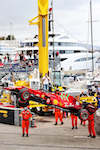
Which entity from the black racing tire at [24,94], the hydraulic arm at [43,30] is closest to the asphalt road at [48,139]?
the black racing tire at [24,94]

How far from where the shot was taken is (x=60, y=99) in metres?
10.6

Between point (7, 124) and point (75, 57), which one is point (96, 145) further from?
point (75, 57)

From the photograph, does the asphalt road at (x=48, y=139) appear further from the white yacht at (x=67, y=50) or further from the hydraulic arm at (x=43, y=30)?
the white yacht at (x=67, y=50)

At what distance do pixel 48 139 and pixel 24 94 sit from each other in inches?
69.3

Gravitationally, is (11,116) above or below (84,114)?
below

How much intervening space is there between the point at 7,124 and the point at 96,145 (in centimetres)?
444

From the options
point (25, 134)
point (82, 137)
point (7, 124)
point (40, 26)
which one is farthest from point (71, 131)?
point (40, 26)

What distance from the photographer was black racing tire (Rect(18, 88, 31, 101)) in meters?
9.32

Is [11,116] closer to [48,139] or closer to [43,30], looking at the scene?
[48,139]

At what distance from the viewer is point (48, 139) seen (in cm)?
923

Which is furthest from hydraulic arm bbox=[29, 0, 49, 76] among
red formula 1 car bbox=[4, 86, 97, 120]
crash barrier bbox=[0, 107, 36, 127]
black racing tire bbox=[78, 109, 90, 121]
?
black racing tire bbox=[78, 109, 90, 121]

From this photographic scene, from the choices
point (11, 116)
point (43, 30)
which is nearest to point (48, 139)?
point (11, 116)

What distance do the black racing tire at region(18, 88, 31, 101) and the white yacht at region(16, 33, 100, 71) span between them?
85.7 ft

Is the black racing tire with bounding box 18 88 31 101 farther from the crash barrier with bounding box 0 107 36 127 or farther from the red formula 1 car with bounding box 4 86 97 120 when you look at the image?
the crash barrier with bounding box 0 107 36 127
